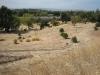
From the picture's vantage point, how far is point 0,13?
243 feet

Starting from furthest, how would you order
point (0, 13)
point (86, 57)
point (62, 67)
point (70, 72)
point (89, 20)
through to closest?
1. point (89, 20)
2. point (0, 13)
3. point (86, 57)
4. point (62, 67)
5. point (70, 72)

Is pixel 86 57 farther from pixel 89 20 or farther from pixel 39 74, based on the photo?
pixel 89 20

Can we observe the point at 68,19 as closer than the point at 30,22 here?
No

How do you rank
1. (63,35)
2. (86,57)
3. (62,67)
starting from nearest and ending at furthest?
(62,67) → (86,57) → (63,35)

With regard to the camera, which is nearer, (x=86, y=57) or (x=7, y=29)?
(x=86, y=57)

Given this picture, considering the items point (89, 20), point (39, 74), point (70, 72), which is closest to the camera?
point (39, 74)

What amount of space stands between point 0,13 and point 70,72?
201 ft

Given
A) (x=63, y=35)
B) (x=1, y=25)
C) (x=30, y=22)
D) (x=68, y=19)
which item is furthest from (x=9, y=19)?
(x=68, y=19)

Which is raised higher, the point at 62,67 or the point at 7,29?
the point at 62,67

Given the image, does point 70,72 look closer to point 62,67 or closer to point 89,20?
point 62,67

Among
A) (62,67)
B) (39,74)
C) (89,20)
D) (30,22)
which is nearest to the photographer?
(39,74)

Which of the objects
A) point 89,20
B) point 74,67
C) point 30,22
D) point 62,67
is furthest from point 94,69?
point 89,20

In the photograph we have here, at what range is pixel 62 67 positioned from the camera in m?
18.2

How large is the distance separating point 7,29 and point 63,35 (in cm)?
2687
